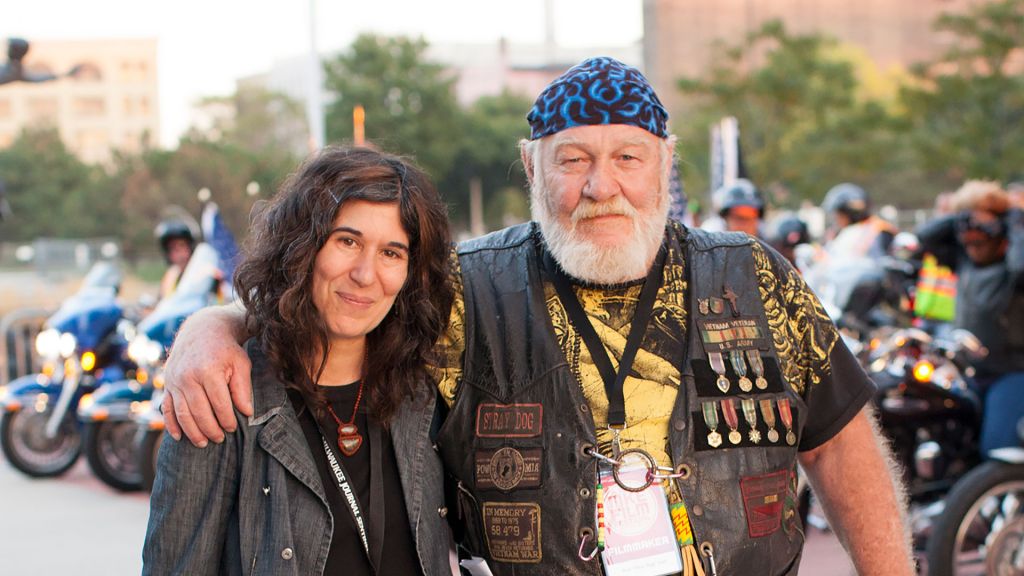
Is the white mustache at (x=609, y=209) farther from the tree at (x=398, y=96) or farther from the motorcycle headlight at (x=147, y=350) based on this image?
the tree at (x=398, y=96)

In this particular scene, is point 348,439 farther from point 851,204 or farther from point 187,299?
point 851,204

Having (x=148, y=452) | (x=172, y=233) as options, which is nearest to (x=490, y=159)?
(x=172, y=233)

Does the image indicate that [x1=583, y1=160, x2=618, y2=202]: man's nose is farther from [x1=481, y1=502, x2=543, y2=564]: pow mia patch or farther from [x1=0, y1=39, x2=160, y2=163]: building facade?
[x1=0, y1=39, x2=160, y2=163]: building facade

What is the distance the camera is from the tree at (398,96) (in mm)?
38969

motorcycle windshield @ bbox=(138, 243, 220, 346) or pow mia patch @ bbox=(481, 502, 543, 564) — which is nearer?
pow mia patch @ bbox=(481, 502, 543, 564)

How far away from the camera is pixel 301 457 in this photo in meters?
2.26

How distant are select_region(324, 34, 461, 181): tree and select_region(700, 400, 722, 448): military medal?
3609 cm

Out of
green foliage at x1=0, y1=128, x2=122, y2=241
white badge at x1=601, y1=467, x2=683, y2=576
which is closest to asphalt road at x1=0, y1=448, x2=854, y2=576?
white badge at x1=601, y1=467, x2=683, y2=576

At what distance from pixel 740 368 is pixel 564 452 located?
45 centimetres

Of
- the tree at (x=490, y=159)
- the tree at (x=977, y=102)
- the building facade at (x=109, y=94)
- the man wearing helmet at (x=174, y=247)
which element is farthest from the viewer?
the building facade at (x=109, y=94)

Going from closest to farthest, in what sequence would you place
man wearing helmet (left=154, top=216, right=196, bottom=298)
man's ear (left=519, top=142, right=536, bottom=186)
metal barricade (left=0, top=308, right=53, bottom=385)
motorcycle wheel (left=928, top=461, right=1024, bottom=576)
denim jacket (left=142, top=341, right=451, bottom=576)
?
1. denim jacket (left=142, top=341, right=451, bottom=576)
2. man's ear (left=519, top=142, right=536, bottom=186)
3. motorcycle wheel (left=928, top=461, right=1024, bottom=576)
4. man wearing helmet (left=154, top=216, right=196, bottom=298)
5. metal barricade (left=0, top=308, right=53, bottom=385)

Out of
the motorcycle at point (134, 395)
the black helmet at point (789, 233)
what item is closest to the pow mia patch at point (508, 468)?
the black helmet at point (789, 233)

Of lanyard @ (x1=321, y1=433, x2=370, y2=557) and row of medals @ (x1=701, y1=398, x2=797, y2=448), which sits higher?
row of medals @ (x1=701, y1=398, x2=797, y2=448)

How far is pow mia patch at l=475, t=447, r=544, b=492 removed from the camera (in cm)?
243
